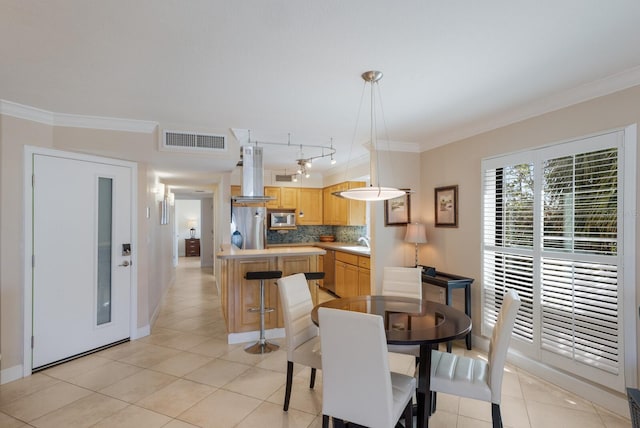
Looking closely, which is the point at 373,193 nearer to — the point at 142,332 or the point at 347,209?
the point at 142,332

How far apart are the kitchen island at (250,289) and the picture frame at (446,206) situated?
163cm

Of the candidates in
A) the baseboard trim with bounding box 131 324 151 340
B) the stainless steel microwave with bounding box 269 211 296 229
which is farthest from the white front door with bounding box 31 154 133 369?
the stainless steel microwave with bounding box 269 211 296 229

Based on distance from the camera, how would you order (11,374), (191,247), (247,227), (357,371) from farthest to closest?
1. (191,247)
2. (247,227)
3. (11,374)
4. (357,371)

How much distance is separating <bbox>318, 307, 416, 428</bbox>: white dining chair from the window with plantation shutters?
1.86 meters

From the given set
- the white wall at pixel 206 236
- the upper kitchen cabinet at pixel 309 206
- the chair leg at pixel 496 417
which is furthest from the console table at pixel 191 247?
the chair leg at pixel 496 417

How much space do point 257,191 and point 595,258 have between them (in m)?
3.76

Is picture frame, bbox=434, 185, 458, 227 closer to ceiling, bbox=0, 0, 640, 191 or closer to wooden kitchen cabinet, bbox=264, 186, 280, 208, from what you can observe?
ceiling, bbox=0, 0, 640, 191

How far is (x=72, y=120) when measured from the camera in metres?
3.34

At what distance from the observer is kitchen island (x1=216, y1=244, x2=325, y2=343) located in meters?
3.82

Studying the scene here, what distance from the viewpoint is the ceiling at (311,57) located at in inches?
66.8

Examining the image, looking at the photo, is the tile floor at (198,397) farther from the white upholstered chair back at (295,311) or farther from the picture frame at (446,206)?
the picture frame at (446,206)

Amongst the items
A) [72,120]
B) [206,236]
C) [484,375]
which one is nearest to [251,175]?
[72,120]

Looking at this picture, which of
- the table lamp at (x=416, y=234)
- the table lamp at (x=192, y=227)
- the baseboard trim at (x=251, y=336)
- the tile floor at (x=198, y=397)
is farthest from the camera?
the table lamp at (x=192, y=227)

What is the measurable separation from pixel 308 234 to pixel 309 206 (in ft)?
2.28
